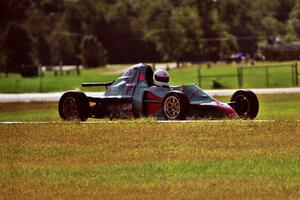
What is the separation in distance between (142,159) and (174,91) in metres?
7.39

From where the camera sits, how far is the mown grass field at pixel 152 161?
13.4m

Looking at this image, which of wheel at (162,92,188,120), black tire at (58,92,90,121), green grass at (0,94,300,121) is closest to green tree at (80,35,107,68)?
green grass at (0,94,300,121)

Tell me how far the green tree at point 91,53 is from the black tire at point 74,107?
12734 cm

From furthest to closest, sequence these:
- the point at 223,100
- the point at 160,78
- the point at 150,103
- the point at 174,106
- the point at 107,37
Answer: the point at 107,37 < the point at 223,100 < the point at 160,78 < the point at 150,103 < the point at 174,106

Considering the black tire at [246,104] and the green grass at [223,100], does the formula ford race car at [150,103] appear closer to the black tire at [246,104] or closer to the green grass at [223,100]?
the black tire at [246,104]

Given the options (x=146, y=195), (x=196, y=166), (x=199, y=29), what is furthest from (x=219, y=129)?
(x=199, y=29)

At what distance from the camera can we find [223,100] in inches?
1571

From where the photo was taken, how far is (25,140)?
20750 mm

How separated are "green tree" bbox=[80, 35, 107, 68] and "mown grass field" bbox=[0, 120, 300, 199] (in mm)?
130814

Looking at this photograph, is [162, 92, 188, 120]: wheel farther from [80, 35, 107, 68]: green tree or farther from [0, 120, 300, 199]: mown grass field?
[80, 35, 107, 68]: green tree

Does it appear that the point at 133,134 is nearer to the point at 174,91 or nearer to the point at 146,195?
the point at 174,91

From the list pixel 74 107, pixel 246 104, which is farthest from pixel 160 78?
pixel 74 107

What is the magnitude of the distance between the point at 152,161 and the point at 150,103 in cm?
901

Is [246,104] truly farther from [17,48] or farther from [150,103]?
[17,48]
